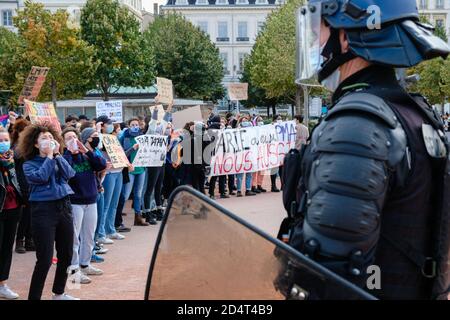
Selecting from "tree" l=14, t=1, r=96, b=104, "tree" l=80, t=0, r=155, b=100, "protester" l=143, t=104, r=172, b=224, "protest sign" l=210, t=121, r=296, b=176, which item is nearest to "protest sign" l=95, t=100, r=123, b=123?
"protester" l=143, t=104, r=172, b=224

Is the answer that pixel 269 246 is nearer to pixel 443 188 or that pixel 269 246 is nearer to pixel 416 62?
pixel 443 188

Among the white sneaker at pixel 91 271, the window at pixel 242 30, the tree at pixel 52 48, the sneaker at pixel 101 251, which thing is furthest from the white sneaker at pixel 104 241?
the window at pixel 242 30

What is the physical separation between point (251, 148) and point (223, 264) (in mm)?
14389

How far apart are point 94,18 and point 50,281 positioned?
3382 centimetres

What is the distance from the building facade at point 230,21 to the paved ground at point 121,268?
69.7 metres

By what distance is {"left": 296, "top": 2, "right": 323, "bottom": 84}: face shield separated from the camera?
2.15m

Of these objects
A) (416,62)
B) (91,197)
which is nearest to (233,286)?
(416,62)

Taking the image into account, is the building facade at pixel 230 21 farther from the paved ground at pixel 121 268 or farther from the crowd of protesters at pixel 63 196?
the crowd of protesters at pixel 63 196

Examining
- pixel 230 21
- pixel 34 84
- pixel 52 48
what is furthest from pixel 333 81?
pixel 230 21

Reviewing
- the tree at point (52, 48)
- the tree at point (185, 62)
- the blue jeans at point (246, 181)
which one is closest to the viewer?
the blue jeans at point (246, 181)

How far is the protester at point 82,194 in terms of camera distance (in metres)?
7.13

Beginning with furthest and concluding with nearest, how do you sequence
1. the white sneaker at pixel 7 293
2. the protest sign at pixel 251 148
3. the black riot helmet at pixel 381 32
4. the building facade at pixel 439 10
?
1. the building facade at pixel 439 10
2. the protest sign at pixel 251 148
3. the white sneaker at pixel 7 293
4. the black riot helmet at pixel 381 32

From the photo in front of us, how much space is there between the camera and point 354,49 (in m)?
2.00

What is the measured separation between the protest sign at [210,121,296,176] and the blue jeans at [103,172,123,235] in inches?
205
